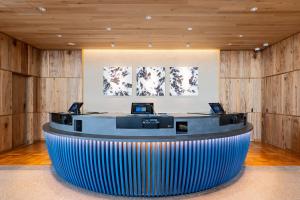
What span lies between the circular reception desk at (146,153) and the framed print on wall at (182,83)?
15.3ft

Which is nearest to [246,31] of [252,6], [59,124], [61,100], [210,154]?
[252,6]

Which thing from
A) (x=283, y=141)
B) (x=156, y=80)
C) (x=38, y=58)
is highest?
(x=38, y=58)

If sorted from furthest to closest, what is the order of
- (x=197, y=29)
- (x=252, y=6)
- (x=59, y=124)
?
(x=197, y=29) < (x=252, y=6) < (x=59, y=124)

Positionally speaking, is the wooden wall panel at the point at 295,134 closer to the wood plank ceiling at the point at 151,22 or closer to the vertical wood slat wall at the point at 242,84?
the vertical wood slat wall at the point at 242,84

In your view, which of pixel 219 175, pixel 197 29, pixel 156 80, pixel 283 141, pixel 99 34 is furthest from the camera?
pixel 156 80

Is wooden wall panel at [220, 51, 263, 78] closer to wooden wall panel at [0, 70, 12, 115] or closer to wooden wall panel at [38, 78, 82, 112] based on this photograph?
wooden wall panel at [38, 78, 82, 112]

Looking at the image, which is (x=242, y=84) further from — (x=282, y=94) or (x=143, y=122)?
(x=143, y=122)

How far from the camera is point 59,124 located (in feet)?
14.2

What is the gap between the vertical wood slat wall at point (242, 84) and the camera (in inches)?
338

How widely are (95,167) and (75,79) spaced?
5.63 meters

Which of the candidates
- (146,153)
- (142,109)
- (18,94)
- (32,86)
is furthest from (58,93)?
(146,153)

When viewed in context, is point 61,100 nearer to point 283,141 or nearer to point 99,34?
point 99,34

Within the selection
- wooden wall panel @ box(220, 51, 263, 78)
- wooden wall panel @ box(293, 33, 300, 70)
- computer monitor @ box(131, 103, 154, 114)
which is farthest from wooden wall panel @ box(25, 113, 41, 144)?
wooden wall panel @ box(293, 33, 300, 70)

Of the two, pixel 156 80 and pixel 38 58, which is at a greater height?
pixel 38 58
